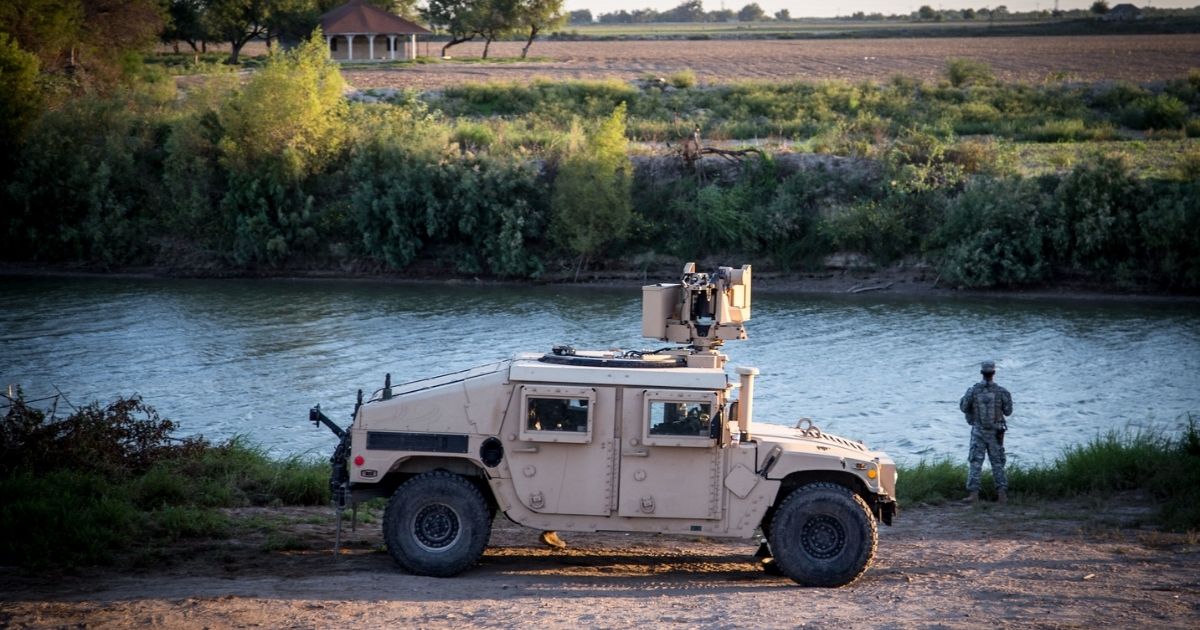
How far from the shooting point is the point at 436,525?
12492 millimetres

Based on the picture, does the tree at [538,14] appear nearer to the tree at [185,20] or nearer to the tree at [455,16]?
the tree at [455,16]

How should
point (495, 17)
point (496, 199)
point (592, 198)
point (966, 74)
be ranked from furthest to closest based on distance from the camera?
point (495, 17)
point (966, 74)
point (496, 199)
point (592, 198)

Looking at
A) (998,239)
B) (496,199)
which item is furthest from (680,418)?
(496,199)

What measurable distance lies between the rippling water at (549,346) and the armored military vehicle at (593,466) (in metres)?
8.07

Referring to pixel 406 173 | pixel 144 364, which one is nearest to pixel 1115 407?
pixel 144 364

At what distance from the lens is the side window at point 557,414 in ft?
40.5

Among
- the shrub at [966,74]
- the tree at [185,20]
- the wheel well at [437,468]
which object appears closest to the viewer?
the wheel well at [437,468]

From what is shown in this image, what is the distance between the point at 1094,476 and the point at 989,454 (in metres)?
1.60

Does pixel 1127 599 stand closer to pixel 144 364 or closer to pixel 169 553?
pixel 169 553

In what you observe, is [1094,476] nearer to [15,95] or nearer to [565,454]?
[565,454]

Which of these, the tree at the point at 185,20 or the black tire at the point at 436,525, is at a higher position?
the tree at the point at 185,20

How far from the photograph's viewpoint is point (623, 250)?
41.5 m

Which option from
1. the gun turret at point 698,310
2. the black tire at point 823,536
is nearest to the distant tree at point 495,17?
the gun turret at point 698,310

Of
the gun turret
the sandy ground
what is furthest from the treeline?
the gun turret
